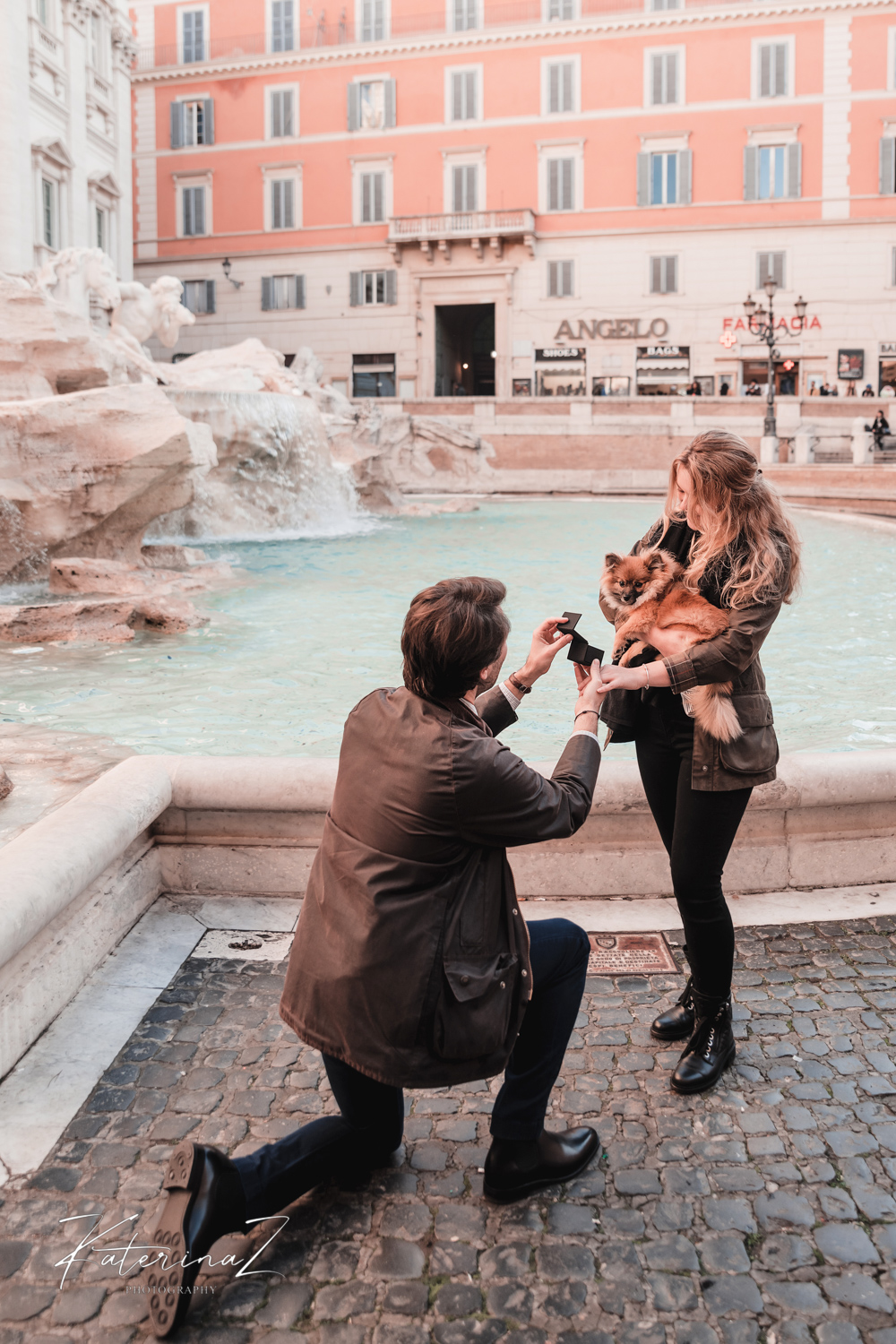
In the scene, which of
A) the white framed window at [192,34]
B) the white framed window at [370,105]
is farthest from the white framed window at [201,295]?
the white framed window at [192,34]

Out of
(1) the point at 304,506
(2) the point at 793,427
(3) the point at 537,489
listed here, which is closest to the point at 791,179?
(2) the point at 793,427

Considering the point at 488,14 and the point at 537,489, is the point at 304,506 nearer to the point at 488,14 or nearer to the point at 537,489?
the point at 537,489

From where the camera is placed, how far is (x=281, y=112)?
36.5 meters

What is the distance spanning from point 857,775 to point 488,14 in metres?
37.9

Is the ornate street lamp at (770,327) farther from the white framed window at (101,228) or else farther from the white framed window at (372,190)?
the white framed window at (101,228)

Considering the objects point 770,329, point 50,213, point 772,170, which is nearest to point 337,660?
point 770,329

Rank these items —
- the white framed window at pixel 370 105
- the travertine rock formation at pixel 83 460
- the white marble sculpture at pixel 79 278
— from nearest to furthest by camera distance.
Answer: the travertine rock formation at pixel 83 460
the white marble sculpture at pixel 79 278
the white framed window at pixel 370 105

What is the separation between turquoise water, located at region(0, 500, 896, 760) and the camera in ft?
17.6

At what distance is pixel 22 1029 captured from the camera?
2.55m

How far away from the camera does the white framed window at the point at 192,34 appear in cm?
3697

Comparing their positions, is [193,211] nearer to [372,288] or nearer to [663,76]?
[372,288]

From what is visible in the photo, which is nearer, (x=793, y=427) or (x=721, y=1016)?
(x=721, y=1016)

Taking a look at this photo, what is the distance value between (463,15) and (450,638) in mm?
39185

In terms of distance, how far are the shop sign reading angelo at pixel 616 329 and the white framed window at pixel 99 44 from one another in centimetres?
1534
